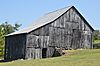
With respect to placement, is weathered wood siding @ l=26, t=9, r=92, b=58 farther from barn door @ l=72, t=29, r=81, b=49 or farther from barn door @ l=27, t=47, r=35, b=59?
barn door @ l=27, t=47, r=35, b=59

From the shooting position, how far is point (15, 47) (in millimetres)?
48812

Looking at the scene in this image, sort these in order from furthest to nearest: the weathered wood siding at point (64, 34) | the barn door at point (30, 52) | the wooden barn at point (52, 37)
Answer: the weathered wood siding at point (64, 34)
the wooden barn at point (52, 37)
the barn door at point (30, 52)

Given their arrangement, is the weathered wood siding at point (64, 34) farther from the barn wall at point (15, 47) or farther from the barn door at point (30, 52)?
the barn wall at point (15, 47)

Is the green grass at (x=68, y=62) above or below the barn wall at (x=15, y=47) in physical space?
below

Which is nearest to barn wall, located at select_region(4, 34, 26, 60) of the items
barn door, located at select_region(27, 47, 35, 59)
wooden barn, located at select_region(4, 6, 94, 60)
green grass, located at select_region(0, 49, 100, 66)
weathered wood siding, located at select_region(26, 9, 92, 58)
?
wooden barn, located at select_region(4, 6, 94, 60)

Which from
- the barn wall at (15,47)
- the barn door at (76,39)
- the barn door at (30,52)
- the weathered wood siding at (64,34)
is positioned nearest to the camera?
the barn door at (30,52)

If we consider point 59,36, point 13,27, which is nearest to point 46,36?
point 59,36

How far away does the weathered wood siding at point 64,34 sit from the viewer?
153 ft

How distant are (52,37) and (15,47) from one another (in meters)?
6.26

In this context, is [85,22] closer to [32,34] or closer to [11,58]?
[32,34]

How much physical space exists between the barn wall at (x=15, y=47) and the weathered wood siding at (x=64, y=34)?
4.14 ft

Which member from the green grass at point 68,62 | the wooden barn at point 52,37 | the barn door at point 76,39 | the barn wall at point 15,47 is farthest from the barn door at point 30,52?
the barn door at point 76,39

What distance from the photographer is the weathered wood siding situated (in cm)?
4656

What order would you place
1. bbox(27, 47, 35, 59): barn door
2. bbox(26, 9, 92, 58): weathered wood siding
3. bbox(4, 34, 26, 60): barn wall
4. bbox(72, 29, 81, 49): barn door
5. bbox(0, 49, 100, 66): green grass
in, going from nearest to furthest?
bbox(0, 49, 100, 66): green grass
bbox(27, 47, 35, 59): barn door
bbox(4, 34, 26, 60): barn wall
bbox(26, 9, 92, 58): weathered wood siding
bbox(72, 29, 81, 49): barn door
